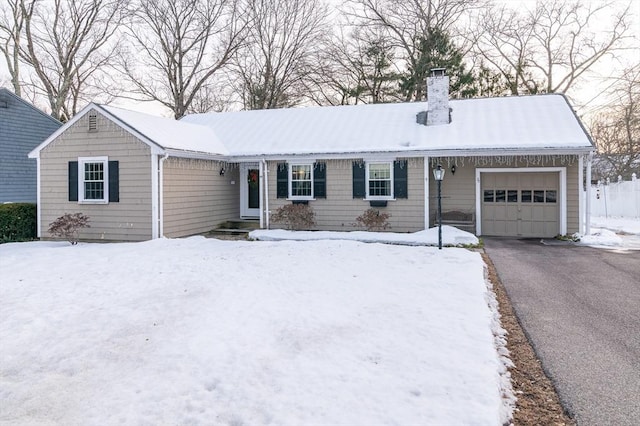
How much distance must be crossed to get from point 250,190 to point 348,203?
383 centimetres

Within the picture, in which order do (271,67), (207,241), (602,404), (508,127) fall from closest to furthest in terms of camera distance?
(602,404) → (207,241) → (508,127) → (271,67)

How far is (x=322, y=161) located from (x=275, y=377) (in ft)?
34.1

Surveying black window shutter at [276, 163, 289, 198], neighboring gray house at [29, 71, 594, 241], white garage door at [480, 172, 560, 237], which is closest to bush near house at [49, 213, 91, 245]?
neighboring gray house at [29, 71, 594, 241]

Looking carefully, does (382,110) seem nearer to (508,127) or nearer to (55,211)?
(508,127)

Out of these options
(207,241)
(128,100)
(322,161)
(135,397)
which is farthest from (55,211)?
(128,100)

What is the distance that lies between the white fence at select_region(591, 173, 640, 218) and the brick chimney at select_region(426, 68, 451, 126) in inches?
396

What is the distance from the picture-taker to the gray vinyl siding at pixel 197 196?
1286cm

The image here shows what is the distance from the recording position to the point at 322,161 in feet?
45.9

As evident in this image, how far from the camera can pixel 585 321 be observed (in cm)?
559

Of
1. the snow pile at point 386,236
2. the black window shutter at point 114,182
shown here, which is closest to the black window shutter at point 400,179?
the snow pile at point 386,236

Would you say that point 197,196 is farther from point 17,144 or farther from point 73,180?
point 17,144

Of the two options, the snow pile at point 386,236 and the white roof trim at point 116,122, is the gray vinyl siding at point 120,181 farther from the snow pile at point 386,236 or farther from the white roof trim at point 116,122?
the snow pile at point 386,236

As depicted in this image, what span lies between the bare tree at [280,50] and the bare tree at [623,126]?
16.3 m

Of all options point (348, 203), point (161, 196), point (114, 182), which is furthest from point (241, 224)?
point (114, 182)
